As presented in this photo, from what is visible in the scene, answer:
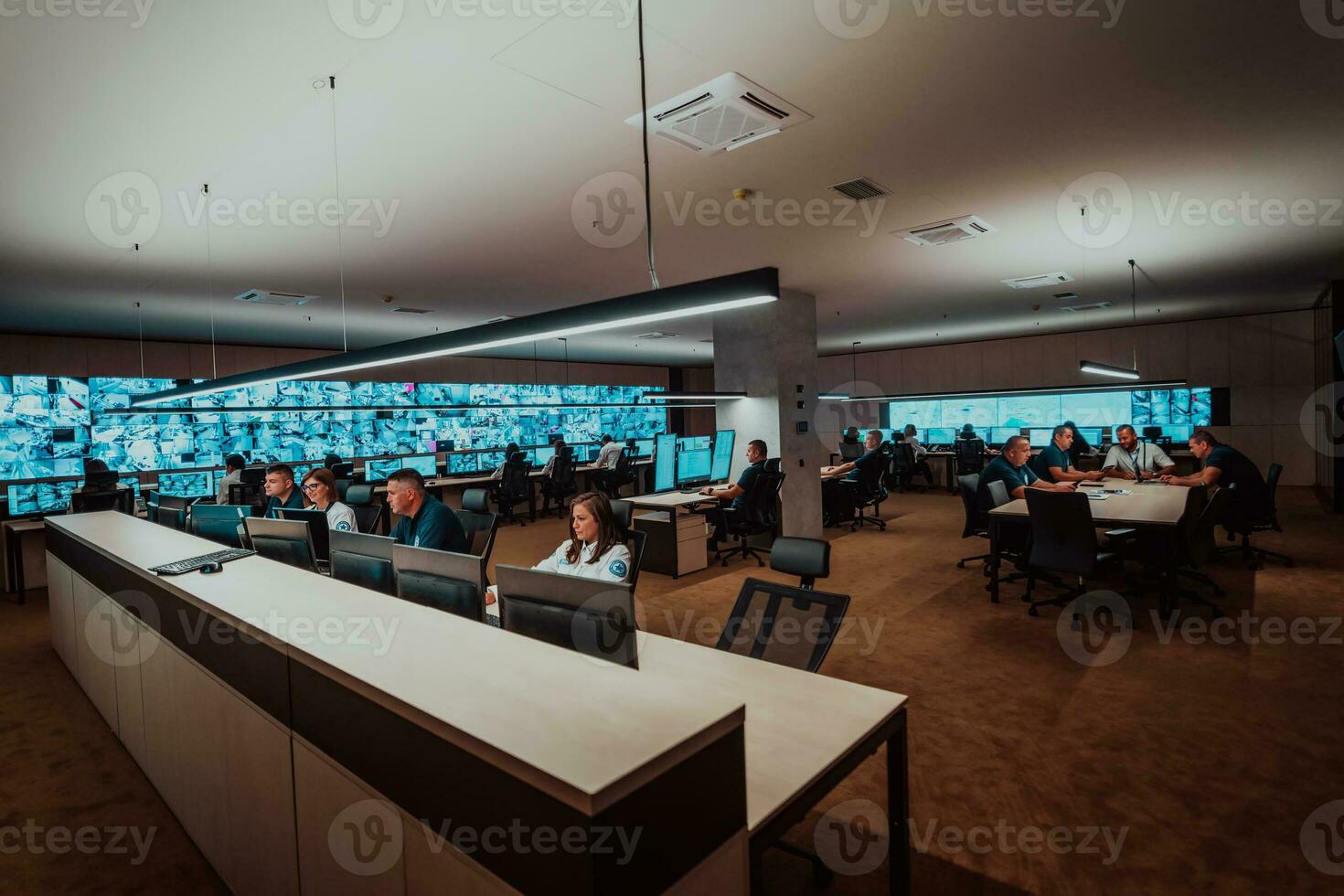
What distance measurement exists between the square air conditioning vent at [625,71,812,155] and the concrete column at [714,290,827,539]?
4377mm

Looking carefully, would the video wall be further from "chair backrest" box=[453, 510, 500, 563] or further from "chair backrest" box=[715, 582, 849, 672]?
"chair backrest" box=[715, 582, 849, 672]

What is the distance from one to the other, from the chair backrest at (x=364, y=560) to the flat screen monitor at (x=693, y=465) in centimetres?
492

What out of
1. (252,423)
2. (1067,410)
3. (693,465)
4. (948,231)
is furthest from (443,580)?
(1067,410)

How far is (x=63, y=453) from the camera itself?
8484mm

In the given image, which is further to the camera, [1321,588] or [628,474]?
[628,474]

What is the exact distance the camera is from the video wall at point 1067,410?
12.0 meters

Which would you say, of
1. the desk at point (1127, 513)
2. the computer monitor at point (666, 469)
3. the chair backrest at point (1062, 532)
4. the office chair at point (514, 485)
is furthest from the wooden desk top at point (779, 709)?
the office chair at point (514, 485)

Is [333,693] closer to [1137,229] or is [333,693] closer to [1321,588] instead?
[1137,229]

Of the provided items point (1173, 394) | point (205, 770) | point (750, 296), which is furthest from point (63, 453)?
point (1173, 394)

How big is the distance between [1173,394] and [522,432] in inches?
490

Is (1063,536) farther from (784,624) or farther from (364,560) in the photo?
(364,560)

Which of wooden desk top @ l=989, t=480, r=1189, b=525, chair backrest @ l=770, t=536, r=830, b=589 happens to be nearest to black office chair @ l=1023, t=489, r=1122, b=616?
wooden desk top @ l=989, t=480, r=1189, b=525

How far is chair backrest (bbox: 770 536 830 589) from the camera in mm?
2629

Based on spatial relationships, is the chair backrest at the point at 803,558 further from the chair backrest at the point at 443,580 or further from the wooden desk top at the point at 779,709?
the chair backrest at the point at 443,580
